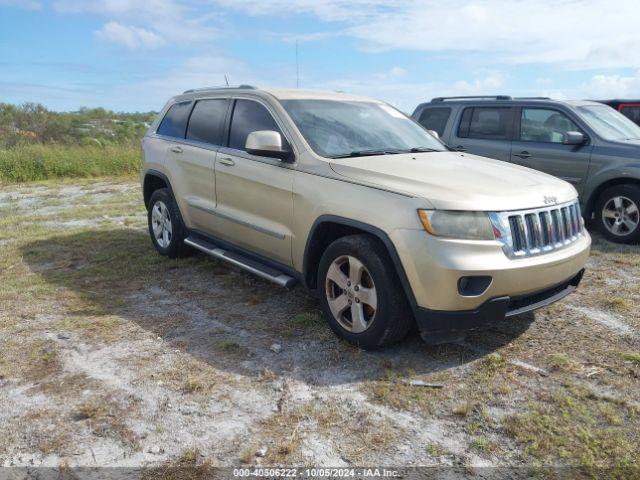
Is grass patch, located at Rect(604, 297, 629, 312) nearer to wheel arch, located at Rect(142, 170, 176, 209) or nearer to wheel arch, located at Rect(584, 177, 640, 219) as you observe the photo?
wheel arch, located at Rect(584, 177, 640, 219)

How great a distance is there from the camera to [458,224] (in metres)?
3.38

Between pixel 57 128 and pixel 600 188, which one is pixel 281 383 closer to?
pixel 600 188

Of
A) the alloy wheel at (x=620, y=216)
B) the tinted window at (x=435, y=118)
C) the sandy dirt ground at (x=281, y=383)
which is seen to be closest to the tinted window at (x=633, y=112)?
the tinted window at (x=435, y=118)

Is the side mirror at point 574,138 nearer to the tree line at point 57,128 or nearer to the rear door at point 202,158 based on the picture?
the rear door at point 202,158

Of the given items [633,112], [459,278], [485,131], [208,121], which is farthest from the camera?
[633,112]

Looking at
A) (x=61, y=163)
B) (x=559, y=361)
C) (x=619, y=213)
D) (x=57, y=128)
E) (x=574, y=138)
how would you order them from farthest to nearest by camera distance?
(x=57, y=128), (x=61, y=163), (x=574, y=138), (x=619, y=213), (x=559, y=361)

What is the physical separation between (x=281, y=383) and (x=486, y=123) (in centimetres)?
602

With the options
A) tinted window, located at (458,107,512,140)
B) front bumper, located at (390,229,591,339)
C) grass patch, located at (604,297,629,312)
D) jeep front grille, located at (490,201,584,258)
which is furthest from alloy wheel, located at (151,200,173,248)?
tinted window, located at (458,107,512,140)

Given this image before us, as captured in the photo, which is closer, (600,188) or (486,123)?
(600,188)

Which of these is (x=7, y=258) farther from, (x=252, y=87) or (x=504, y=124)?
(x=504, y=124)

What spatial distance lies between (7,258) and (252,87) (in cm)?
357

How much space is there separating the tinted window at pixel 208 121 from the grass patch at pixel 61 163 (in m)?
10.7

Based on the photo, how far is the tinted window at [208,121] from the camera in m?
5.28

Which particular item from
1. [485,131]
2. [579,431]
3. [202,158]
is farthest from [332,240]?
[485,131]
